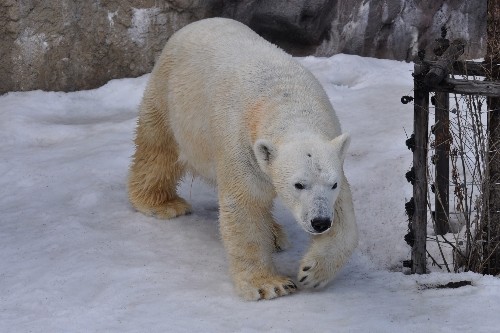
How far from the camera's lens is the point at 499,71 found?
4895mm

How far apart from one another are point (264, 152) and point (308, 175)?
0.99ft

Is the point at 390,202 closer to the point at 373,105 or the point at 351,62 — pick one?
the point at 373,105

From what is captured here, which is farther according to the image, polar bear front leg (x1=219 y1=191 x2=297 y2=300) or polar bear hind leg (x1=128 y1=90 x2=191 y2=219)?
polar bear hind leg (x1=128 y1=90 x2=191 y2=219)

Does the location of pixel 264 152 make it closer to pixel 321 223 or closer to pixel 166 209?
pixel 321 223

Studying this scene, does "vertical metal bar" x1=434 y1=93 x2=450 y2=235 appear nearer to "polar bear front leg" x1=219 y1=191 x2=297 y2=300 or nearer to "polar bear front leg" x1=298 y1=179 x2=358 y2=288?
"polar bear front leg" x1=298 y1=179 x2=358 y2=288

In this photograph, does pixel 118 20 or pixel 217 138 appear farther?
pixel 118 20

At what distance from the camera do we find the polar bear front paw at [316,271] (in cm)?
476

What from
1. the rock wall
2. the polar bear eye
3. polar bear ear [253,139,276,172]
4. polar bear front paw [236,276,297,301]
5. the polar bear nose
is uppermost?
the rock wall

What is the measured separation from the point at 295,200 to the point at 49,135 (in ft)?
14.7

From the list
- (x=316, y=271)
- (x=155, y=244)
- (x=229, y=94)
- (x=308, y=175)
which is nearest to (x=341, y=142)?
(x=308, y=175)

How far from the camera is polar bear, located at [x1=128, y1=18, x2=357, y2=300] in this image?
14.4ft

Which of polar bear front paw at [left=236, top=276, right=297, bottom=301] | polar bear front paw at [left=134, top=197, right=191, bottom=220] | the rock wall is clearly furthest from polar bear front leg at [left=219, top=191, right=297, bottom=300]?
the rock wall

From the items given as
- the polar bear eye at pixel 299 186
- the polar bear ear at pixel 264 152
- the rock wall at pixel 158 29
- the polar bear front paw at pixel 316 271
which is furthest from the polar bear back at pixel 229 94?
the rock wall at pixel 158 29

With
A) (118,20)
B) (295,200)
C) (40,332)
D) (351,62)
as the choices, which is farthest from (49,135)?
(295,200)
